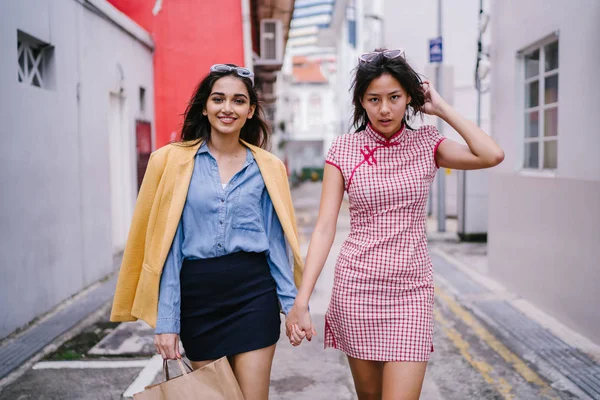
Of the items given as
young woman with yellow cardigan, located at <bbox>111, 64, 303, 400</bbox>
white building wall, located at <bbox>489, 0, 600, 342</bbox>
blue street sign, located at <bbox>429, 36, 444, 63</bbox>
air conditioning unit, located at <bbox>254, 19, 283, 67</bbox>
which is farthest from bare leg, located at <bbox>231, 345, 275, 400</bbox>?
air conditioning unit, located at <bbox>254, 19, 283, 67</bbox>

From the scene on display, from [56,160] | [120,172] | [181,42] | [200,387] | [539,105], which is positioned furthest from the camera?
[181,42]

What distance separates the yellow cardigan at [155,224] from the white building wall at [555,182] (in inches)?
150

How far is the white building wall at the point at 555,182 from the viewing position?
5477mm

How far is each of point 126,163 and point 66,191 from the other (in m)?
2.96

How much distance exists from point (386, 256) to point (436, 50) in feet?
34.0

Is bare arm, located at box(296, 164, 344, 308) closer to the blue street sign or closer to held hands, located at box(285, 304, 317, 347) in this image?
held hands, located at box(285, 304, 317, 347)

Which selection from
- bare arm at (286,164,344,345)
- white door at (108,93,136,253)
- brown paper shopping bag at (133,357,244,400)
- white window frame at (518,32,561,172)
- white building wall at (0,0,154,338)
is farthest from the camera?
white door at (108,93,136,253)

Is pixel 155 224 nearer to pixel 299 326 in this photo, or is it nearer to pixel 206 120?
pixel 206 120

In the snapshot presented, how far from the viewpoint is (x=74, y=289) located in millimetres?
7254

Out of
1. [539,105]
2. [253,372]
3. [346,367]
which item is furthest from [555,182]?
[253,372]

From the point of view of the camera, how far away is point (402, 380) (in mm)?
2576

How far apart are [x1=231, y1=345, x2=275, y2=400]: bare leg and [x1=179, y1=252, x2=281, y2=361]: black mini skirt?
4cm

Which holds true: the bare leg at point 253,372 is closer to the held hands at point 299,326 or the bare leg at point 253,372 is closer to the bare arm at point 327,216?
the held hands at point 299,326

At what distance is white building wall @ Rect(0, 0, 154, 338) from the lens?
5.70 metres
